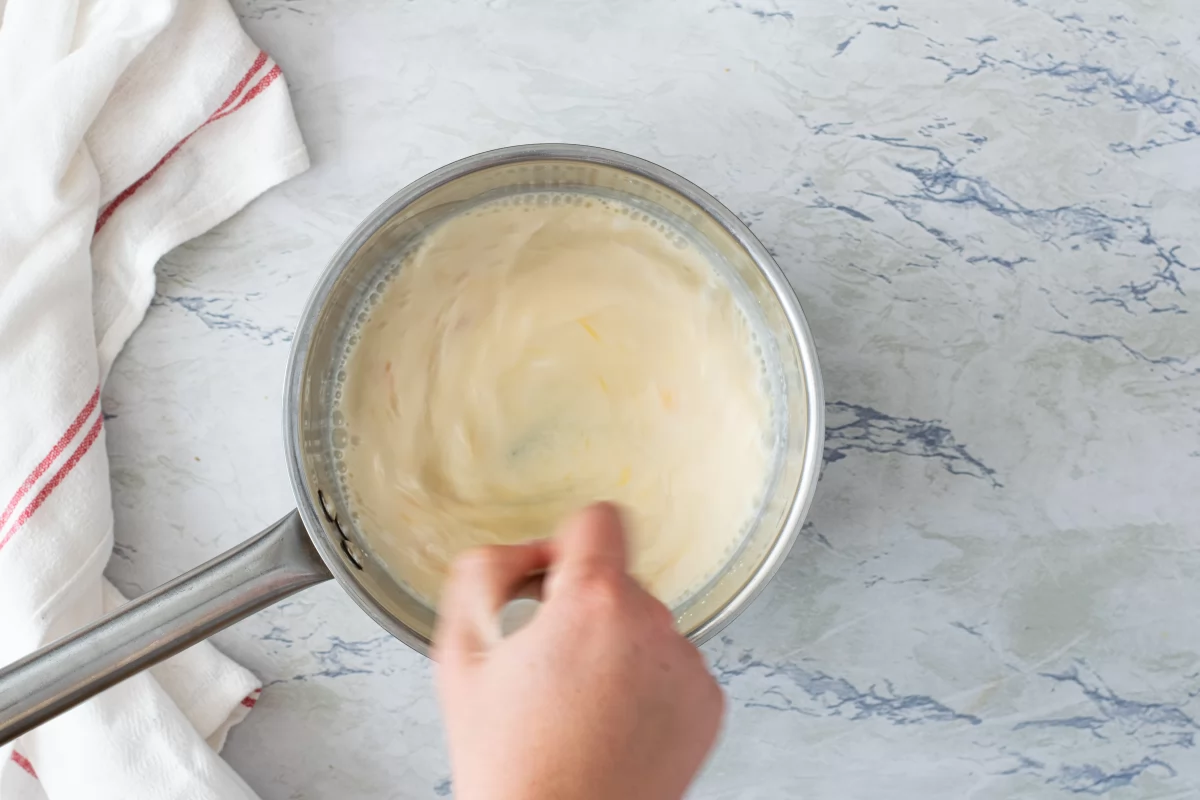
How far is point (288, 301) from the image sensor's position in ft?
2.11

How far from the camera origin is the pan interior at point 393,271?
0.54 metres

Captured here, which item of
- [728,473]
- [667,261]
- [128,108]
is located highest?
[128,108]

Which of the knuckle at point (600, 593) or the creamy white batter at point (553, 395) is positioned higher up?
the knuckle at point (600, 593)

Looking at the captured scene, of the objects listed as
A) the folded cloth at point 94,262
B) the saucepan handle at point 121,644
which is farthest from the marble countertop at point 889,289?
the saucepan handle at point 121,644

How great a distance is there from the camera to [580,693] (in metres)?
0.36

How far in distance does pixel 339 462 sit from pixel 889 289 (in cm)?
37

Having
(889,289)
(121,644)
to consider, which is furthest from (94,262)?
(889,289)

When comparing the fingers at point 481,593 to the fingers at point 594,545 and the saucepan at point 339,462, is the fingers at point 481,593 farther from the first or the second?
the saucepan at point 339,462

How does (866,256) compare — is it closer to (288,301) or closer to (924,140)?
(924,140)

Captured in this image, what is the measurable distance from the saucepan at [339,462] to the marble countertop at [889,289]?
7 cm

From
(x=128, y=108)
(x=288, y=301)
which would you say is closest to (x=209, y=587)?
(x=288, y=301)

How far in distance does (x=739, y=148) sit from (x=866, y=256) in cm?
11

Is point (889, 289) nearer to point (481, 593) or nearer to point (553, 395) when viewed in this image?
point (553, 395)

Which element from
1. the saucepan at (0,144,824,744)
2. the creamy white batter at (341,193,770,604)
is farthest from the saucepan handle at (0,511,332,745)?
the creamy white batter at (341,193,770,604)
